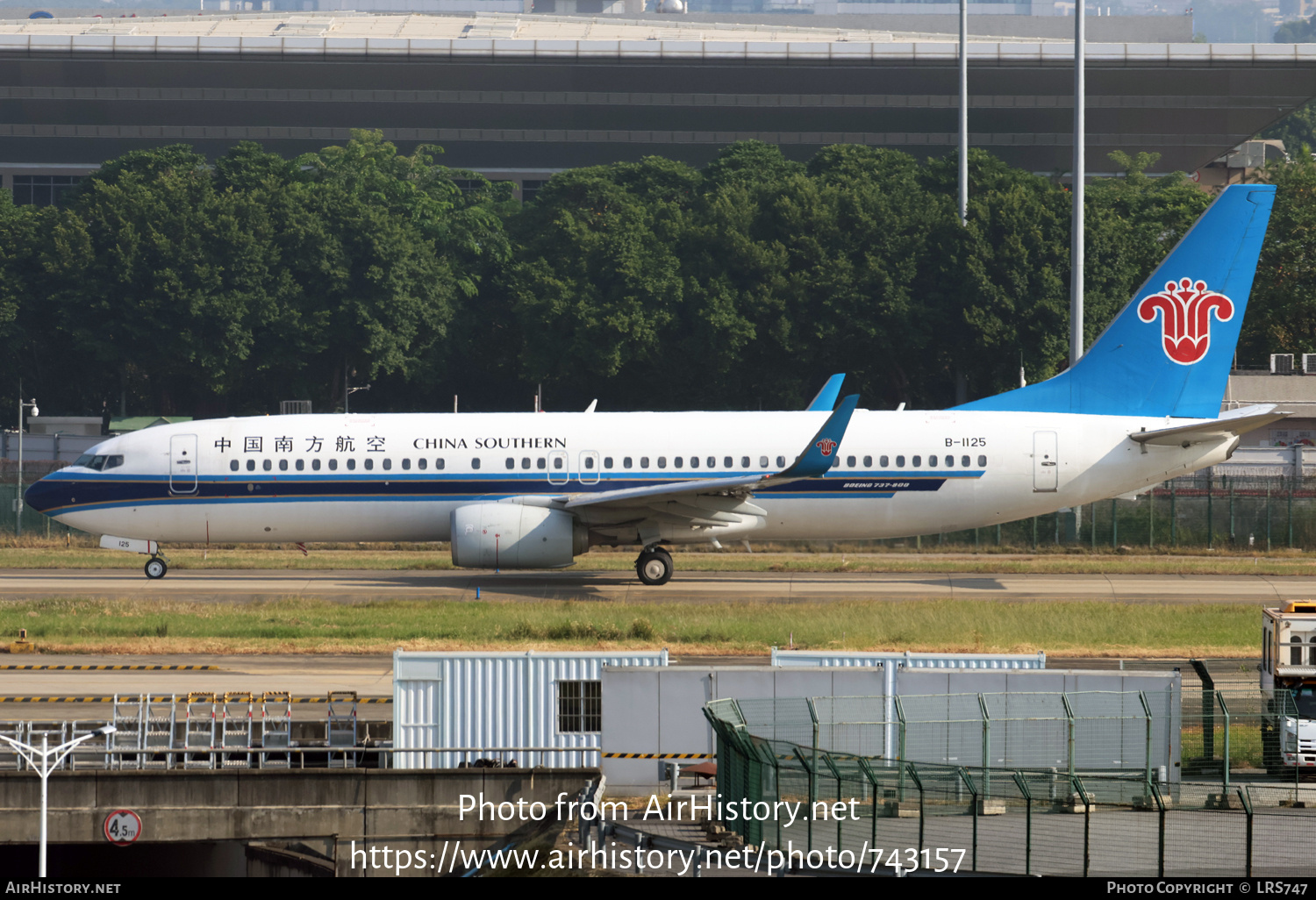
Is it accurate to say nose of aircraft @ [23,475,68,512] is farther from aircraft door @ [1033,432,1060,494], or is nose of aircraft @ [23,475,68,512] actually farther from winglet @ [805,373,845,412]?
aircraft door @ [1033,432,1060,494]

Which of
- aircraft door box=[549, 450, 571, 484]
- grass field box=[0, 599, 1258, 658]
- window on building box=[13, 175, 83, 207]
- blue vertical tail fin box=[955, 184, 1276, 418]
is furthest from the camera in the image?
window on building box=[13, 175, 83, 207]

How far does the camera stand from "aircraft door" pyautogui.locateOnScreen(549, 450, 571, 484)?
39031mm

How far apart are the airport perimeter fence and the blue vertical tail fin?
23.0 metres

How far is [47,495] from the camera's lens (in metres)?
39.7

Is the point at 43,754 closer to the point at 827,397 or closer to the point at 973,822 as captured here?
the point at 973,822

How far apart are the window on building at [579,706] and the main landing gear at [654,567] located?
53.1ft

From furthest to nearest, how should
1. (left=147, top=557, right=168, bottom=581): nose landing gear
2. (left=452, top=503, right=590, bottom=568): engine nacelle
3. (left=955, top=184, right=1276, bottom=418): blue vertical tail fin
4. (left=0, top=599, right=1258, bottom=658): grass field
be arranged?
1. (left=147, top=557, right=168, bottom=581): nose landing gear
2. (left=955, top=184, right=1276, bottom=418): blue vertical tail fin
3. (left=452, top=503, right=590, bottom=568): engine nacelle
4. (left=0, top=599, right=1258, bottom=658): grass field

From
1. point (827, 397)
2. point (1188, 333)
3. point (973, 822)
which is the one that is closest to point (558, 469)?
point (827, 397)

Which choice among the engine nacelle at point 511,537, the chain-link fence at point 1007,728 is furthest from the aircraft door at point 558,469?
the chain-link fence at point 1007,728

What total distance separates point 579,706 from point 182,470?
2024 cm

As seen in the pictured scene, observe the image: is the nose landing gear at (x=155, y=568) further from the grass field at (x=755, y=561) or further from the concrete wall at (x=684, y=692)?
the concrete wall at (x=684, y=692)

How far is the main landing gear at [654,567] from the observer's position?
3944cm

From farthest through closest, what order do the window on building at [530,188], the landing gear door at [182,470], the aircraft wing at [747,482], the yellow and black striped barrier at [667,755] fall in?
1. the window on building at [530,188]
2. the landing gear door at [182,470]
3. the aircraft wing at [747,482]
4. the yellow and black striped barrier at [667,755]

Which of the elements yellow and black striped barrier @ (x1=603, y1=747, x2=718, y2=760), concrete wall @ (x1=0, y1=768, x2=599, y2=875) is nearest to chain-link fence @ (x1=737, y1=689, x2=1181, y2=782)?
yellow and black striped barrier @ (x1=603, y1=747, x2=718, y2=760)
